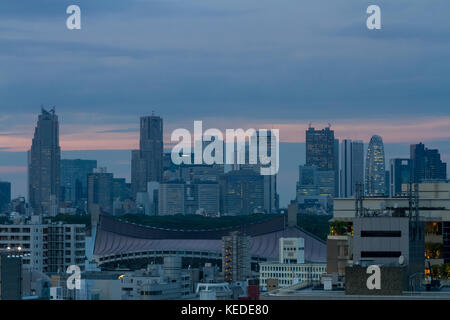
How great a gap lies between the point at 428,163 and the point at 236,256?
26.0m

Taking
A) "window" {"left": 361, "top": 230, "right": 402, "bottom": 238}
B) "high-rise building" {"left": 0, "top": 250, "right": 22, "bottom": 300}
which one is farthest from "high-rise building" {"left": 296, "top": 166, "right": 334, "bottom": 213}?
"window" {"left": 361, "top": 230, "right": 402, "bottom": 238}

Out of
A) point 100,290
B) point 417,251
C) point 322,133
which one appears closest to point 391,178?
point 322,133

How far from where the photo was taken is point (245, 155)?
303ft

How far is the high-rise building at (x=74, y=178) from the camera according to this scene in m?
120

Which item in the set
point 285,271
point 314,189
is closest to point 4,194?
point 314,189

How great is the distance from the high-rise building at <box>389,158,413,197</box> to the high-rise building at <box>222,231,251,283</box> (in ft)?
66.9

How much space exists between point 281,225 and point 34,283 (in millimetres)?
67531

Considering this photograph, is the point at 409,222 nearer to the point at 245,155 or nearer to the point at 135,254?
the point at 245,155

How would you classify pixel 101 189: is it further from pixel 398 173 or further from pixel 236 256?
pixel 398 173

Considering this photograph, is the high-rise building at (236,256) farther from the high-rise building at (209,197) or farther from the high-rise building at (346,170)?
the high-rise building at (209,197)

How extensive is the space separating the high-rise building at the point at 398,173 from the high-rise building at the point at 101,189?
53546mm

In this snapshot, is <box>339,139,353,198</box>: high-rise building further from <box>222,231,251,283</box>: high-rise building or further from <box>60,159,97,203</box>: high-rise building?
<box>60,159,97,203</box>: high-rise building

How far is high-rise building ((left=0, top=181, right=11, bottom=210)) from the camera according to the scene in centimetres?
11753

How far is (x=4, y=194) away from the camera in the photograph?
11869 cm
